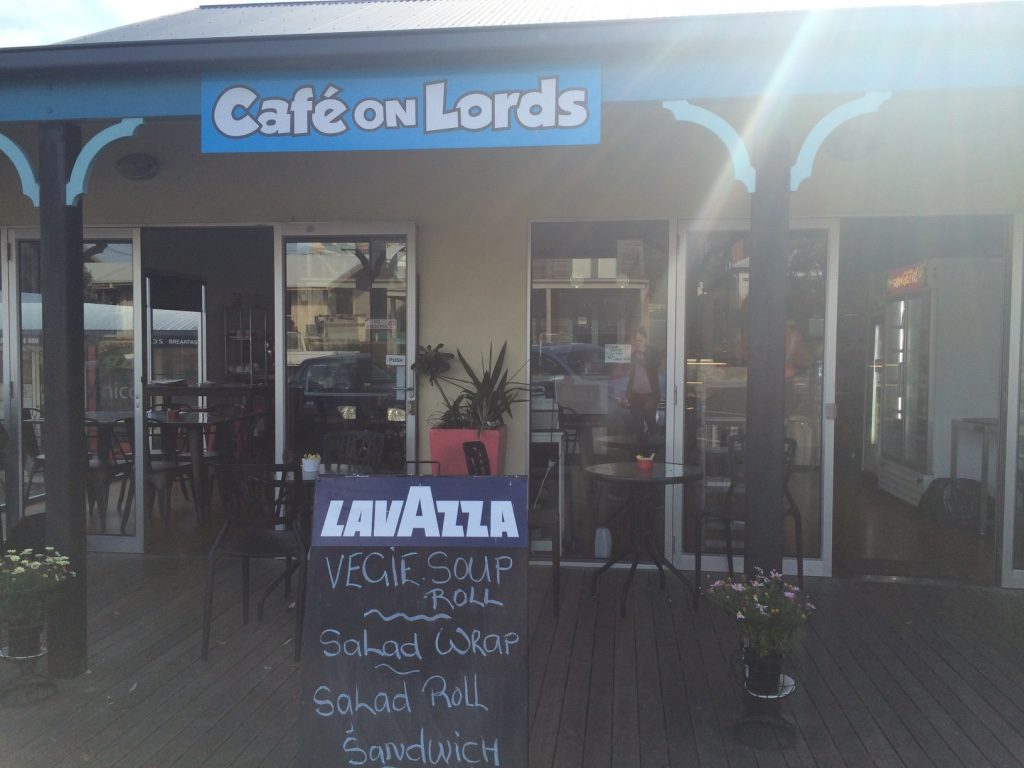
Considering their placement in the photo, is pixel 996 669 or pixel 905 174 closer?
pixel 996 669

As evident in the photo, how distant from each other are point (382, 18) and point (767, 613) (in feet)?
11.2

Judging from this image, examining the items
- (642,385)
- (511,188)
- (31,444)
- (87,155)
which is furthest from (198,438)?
(642,385)

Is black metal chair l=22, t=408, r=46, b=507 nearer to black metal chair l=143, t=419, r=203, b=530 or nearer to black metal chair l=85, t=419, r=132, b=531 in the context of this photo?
black metal chair l=85, t=419, r=132, b=531

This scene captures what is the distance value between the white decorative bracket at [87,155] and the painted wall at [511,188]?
1.35m

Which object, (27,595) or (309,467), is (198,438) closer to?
(309,467)

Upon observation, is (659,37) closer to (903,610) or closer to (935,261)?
(903,610)

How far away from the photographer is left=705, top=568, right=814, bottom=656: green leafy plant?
2.91 m

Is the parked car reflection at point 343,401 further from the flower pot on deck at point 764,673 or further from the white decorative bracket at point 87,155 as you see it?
the flower pot on deck at point 764,673

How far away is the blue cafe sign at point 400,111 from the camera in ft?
10.7

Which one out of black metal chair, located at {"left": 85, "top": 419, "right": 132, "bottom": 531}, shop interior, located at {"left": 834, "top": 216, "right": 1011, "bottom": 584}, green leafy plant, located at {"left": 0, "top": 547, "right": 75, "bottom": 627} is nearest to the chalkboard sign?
green leafy plant, located at {"left": 0, "top": 547, "right": 75, "bottom": 627}

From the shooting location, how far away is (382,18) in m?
4.34

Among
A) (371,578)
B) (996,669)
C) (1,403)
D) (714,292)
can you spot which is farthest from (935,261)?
(1,403)

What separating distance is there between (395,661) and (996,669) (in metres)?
2.67

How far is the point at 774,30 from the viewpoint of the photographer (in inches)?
121
